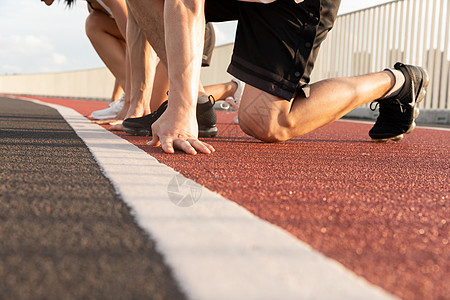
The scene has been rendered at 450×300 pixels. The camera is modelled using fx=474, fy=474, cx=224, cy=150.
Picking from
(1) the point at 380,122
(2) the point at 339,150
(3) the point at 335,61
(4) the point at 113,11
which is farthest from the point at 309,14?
(3) the point at 335,61

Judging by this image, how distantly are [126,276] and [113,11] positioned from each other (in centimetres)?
406

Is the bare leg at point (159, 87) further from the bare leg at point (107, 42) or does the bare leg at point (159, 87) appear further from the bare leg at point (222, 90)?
the bare leg at point (107, 42)

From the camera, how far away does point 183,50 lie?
226 cm

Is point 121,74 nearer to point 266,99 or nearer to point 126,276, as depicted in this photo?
point 266,99

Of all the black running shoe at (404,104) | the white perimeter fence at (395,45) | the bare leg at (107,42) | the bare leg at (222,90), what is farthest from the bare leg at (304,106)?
the white perimeter fence at (395,45)

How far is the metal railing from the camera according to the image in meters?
8.04

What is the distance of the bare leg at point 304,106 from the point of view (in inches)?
105

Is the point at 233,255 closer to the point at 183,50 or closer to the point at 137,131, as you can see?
the point at 183,50

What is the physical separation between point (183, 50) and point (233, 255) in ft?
5.33

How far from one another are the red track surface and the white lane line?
0.17ft

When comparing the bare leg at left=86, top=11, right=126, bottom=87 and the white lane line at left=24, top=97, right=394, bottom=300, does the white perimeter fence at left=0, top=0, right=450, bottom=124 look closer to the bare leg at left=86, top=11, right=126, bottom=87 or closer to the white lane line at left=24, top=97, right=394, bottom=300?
the bare leg at left=86, top=11, right=126, bottom=87

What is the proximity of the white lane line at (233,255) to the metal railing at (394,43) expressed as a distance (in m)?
7.71

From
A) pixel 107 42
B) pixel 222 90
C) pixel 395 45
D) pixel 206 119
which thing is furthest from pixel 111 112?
pixel 395 45

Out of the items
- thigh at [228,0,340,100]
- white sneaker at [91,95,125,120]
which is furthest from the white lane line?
white sneaker at [91,95,125,120]
